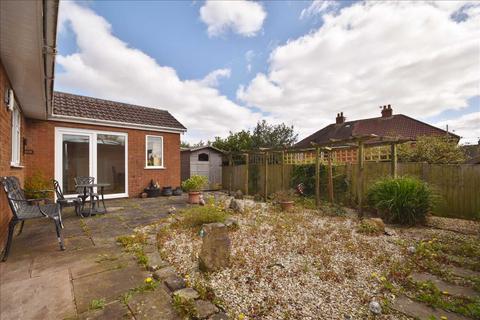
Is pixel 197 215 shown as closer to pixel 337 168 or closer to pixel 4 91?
pixel 4 91

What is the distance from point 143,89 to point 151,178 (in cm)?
422

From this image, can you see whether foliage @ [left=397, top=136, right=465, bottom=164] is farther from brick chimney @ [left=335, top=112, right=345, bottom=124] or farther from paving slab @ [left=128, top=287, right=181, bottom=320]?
brick chimney @ [left=335, top=112, right=345, bottom=124]

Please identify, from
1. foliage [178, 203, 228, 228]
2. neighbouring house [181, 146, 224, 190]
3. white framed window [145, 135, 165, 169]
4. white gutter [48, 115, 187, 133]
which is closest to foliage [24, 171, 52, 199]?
white gutter [48, 115, 187, 133]

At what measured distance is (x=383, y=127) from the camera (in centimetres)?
1535

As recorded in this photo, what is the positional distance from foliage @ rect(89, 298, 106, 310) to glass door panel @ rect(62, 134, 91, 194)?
20.9 feet

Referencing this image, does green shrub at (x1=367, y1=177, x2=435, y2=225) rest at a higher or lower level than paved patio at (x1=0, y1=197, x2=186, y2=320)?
higher

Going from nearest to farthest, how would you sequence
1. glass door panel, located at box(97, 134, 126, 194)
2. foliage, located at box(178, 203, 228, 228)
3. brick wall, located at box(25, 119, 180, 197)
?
foliage, located at box(178, 203, 228, 228) < brick wall, located at box(25, 119, 180, 197) < glass door panel, located at box(97, 134, 126, 194)

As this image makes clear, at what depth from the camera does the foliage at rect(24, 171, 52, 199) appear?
5504 millimetres

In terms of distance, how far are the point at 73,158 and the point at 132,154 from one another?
175 cm

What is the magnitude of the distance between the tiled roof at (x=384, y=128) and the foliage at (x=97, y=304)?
→ 12268 millimetres

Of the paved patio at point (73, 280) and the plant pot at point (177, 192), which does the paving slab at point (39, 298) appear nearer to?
the paved patio at point (73, 280)

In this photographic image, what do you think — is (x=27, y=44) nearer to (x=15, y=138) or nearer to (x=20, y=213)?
(x=20, y=213)

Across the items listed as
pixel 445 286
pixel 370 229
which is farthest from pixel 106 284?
pixel 370 229

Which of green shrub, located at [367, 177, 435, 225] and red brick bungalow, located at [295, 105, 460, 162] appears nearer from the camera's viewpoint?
green shrub, located at [367, 177, 435, 225]
